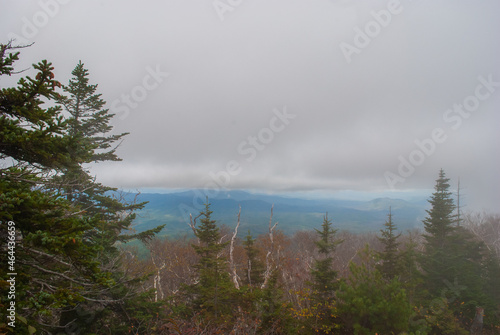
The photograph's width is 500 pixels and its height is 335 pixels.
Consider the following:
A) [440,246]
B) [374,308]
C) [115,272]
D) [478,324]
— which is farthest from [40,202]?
[440,246]

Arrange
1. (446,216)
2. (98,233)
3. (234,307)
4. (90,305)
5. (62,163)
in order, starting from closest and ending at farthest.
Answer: (62,163)
(90,305)
(98,233)
(234,307)
(446,216)

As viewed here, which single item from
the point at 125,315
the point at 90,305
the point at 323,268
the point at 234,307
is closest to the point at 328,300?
the point at 323,268

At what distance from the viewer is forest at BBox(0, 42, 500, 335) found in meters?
2.89

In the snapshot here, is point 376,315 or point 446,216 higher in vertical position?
point 446,216

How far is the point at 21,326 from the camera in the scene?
8.96 feet

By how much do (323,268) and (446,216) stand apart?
569 inches

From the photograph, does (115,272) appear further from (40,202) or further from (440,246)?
(440,246)

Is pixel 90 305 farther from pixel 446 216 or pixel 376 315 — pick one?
pixel 446 216

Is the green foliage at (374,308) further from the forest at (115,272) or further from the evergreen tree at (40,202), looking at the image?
the evergreen tree at (40,202)

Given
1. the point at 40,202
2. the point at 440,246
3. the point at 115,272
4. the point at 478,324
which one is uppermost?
the point at 40,202

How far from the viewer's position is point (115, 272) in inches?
313

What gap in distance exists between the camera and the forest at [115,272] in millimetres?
2895

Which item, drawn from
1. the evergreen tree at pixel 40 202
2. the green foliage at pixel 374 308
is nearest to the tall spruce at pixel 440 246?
the green foliage at pixel 374 308

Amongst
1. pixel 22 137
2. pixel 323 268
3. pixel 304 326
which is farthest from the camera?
pixel 323 268
